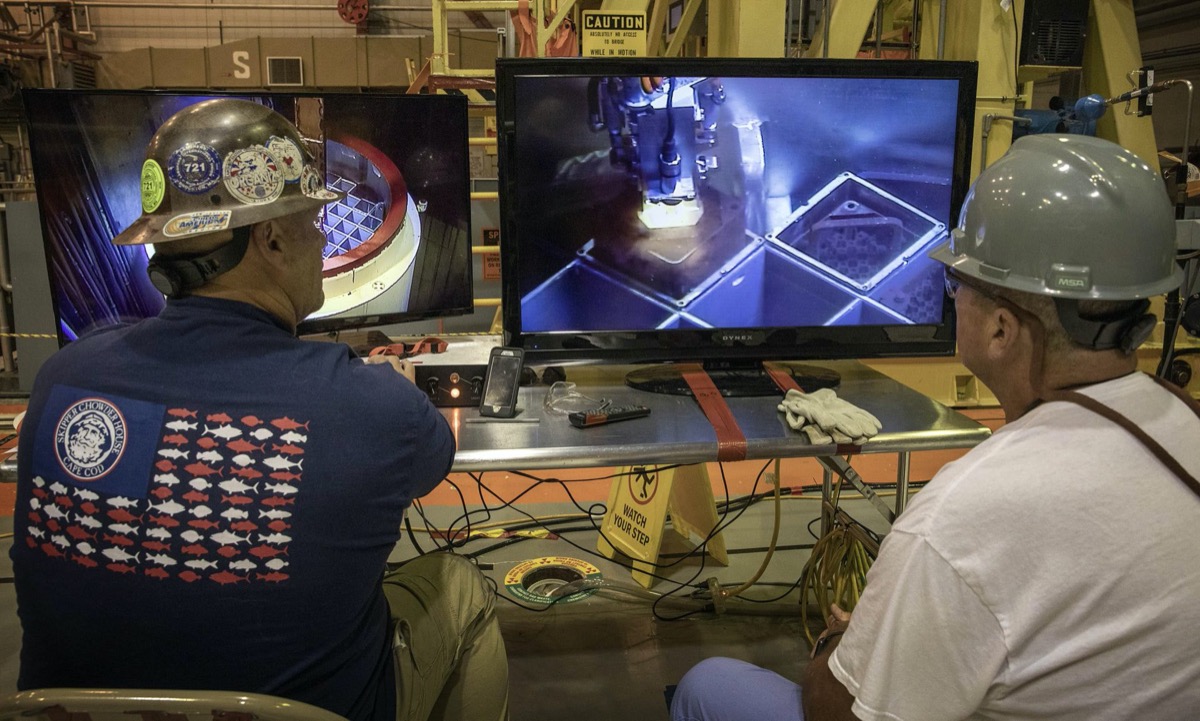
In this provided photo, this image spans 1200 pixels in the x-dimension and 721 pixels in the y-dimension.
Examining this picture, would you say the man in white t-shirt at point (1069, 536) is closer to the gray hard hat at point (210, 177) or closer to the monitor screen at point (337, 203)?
the gray hard hat at point (210, 177)

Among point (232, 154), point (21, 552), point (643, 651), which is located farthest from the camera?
point (643, 651)

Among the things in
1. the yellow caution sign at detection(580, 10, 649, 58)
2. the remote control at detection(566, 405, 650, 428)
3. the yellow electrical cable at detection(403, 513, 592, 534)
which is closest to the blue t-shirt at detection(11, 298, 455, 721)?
the remote control at detection(566, 405, 650, 428)

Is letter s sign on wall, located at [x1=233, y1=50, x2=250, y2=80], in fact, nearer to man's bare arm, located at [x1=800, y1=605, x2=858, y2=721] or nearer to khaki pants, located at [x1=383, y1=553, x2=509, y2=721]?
khaki pants, located at [x1=383, y1=553, x2=509, y2=721]

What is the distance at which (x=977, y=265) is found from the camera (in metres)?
1.23

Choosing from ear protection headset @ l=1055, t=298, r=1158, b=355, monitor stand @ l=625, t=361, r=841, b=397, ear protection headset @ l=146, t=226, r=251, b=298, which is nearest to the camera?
ear protection headset @ l=1055, t=298, r=1158, b=355

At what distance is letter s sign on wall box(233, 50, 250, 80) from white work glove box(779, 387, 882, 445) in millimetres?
10273

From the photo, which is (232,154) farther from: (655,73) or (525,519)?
(525,519)

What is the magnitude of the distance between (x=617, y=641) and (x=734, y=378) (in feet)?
3.56

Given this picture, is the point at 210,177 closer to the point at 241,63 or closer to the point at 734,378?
the point at 734,378

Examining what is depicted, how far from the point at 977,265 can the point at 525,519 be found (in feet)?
9.67

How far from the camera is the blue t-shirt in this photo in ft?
3.86

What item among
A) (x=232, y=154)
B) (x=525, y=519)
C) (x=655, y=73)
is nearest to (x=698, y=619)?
(x=525, y=519)

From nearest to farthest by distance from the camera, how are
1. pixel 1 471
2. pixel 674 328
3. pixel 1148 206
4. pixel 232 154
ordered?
pixel 1148 206, pixel 232 154, pixel 1 471, pixel 674 328

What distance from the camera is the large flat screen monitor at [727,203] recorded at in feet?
7.51
